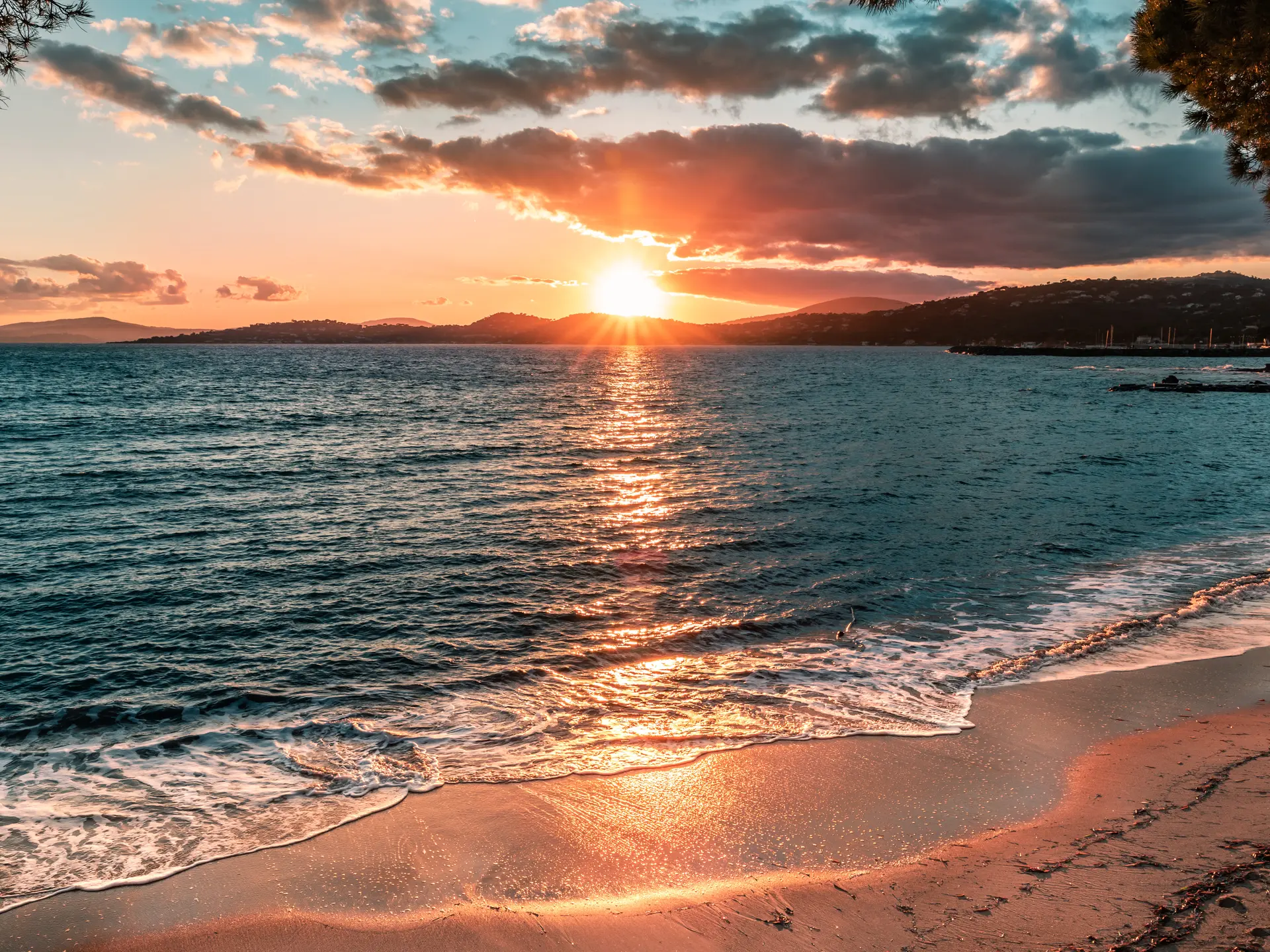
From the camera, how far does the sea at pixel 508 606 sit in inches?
422

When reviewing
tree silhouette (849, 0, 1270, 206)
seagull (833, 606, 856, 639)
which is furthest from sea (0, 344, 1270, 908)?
tree silhouette (849, 0, 1270, 206)

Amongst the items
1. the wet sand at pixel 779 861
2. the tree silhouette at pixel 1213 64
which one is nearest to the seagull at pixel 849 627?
the wet sand at pixel 779 861

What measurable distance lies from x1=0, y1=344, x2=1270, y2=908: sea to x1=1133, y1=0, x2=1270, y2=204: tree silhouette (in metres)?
9.61

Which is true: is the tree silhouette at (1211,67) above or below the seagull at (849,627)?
above

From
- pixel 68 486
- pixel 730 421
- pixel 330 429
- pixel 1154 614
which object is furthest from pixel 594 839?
pixel 730 421

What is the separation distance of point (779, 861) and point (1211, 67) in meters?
13.9

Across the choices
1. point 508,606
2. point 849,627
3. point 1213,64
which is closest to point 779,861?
point 849,627

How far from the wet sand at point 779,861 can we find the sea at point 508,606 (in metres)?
0.73

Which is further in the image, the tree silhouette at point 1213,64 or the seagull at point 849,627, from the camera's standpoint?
the seagull at point 849,627

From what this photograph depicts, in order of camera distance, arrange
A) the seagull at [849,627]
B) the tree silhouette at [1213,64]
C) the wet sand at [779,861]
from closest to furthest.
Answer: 1. the wet sand at [779,861]
2. the tree silhouette at [1213,64]
3. the seagull at [849,627]

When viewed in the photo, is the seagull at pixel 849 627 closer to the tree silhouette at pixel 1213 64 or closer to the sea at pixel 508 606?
the sea at pixel 508 606

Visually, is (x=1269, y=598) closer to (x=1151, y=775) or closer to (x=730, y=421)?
(x=1151, y=775)

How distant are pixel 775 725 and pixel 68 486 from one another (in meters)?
32.7

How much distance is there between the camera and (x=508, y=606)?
59.0 feet
